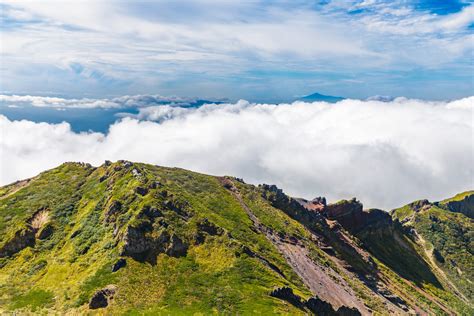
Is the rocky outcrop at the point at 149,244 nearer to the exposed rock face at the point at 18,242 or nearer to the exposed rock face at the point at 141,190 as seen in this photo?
the exposed rock face at the point at 141,190

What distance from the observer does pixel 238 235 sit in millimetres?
160250

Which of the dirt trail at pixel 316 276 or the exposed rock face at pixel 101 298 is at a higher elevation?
the exposed rock face at pixel 101 298

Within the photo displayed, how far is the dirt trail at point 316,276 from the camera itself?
14401 cm

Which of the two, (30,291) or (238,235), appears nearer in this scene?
(30,291)

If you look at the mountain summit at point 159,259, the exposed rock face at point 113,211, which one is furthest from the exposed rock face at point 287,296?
the exposed rock face at point 113,211

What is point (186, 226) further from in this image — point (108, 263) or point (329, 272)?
point (329, 272)

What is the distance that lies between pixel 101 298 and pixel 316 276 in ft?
281

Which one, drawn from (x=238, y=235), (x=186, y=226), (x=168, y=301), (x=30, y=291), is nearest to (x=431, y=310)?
(x=238, y=235)

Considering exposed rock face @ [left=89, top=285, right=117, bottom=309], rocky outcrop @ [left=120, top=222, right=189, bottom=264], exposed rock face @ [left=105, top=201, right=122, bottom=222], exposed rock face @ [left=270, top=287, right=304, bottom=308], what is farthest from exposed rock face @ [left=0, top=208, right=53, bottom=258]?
exposed rock face @ [left=270, top=287, right=304, bottom=308]

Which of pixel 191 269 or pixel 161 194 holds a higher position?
pixel 161 194

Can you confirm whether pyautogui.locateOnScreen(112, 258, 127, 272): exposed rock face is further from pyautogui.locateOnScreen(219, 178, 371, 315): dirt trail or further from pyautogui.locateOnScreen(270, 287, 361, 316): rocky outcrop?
pyautogui.locateOnScreen(219, 178, 371, 315): dirt trail

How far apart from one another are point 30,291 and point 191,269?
165 ft

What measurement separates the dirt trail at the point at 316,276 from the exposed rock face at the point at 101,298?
2762 inches

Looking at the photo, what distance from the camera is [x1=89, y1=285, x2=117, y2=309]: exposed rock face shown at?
105375mm
